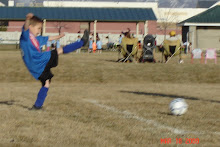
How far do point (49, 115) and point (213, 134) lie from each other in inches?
121

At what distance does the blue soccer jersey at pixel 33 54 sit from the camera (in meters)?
9.01

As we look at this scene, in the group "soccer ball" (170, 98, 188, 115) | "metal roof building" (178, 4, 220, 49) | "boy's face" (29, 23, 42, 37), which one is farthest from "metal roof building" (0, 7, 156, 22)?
"soccer ball" (170, 98, 188, 115)

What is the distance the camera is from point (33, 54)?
9023mm

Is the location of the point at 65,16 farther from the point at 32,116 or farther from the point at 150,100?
the point at 32,116

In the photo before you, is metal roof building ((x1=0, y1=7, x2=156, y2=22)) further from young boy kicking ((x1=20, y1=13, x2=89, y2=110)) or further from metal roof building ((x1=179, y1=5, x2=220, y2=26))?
young boy kicking ((x1=20, y1=13, x2=89, y2=110))

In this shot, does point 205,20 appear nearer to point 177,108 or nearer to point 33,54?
point 177,108

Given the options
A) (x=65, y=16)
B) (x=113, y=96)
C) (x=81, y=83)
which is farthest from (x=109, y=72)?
(x=65, y=16)

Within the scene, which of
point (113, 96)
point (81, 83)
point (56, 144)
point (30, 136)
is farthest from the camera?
point (81, 83)

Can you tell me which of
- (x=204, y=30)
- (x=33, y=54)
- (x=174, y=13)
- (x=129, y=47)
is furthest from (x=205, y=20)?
(x=174, y=13)

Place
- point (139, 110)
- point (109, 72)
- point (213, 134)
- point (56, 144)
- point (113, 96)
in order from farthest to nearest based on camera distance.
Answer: point (109, 72), point (113, 96), point (139, 110), point (213, 134), point (56, 144)

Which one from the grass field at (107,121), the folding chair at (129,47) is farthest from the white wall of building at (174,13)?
the grass field at (107,121)

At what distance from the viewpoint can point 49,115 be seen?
28.0 feet

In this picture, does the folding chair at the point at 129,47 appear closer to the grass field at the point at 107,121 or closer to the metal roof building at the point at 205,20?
the grass field at the point at 107,121

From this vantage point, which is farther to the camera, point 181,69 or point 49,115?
point 181,69
